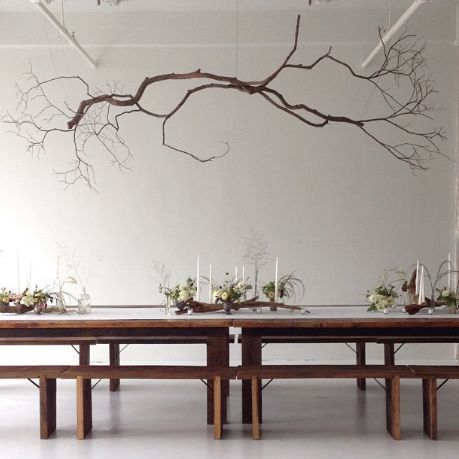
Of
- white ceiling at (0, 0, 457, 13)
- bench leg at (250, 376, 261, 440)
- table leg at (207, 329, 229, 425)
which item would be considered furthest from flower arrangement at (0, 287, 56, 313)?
white ceiling at (0, 0, 457, 13)

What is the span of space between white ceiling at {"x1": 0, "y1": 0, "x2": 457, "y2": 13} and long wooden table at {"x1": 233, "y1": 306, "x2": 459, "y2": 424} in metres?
4.10

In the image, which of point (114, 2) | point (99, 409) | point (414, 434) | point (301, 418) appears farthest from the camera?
point (114, 2)

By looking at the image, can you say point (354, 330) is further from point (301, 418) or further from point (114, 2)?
point (114, 2)

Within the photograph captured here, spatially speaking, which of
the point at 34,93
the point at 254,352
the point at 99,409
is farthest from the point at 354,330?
the point at 34,93

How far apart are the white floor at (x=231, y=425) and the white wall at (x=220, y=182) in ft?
6.03

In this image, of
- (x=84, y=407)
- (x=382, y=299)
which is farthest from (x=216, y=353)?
(x=382, y=299)

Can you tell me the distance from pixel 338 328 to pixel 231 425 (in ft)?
3.34

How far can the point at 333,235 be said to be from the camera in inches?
345

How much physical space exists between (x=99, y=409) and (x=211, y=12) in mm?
4674

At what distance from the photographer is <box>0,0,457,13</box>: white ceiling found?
851cm

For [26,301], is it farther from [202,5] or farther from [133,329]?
[202,5]

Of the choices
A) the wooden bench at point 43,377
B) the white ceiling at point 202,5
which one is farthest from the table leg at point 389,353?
the white ceiling at point 202,5

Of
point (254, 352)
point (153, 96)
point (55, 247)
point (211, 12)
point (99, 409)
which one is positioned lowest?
point (99, 409)

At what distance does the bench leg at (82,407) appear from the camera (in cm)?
516
